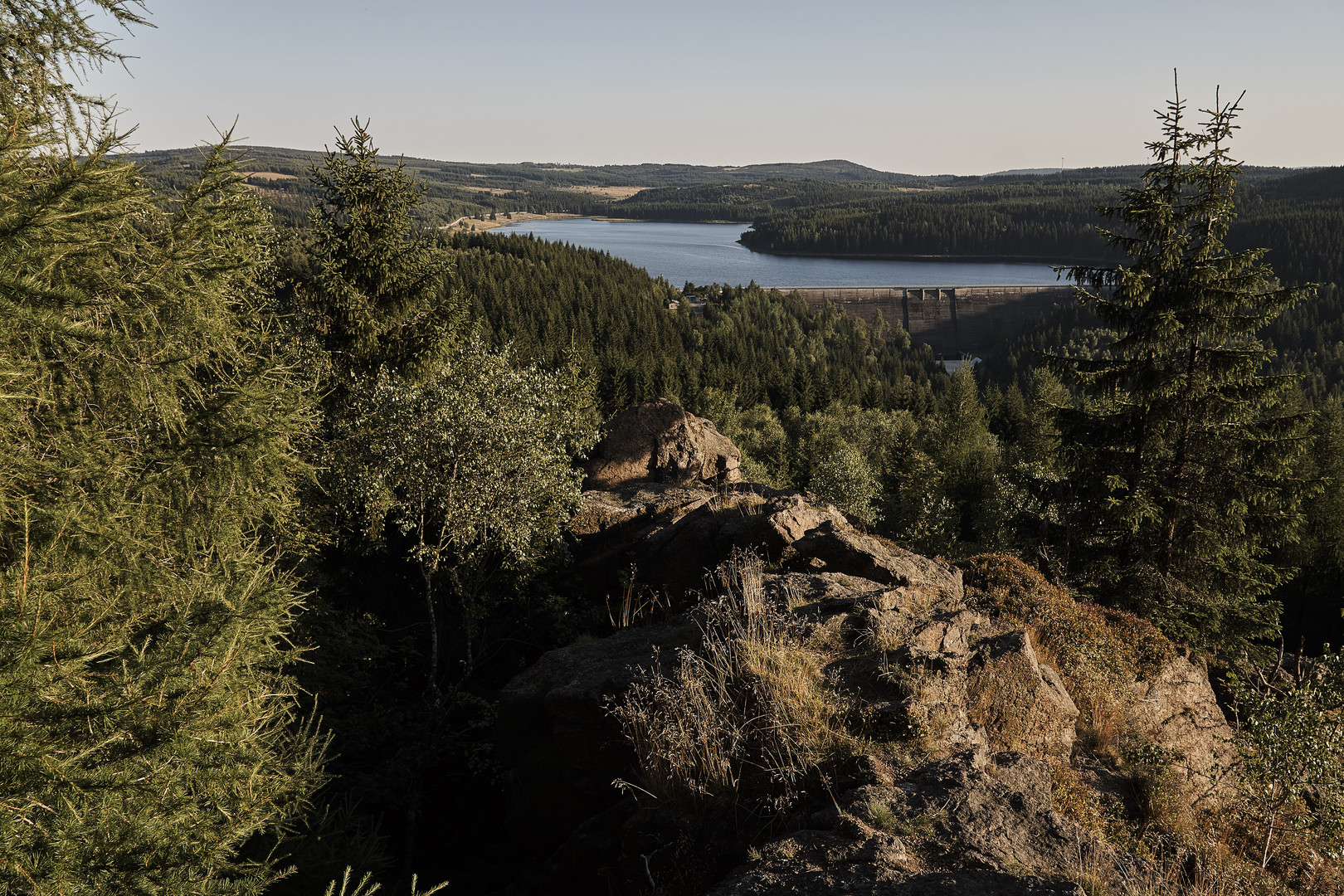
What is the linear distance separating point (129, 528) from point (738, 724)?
561 cm

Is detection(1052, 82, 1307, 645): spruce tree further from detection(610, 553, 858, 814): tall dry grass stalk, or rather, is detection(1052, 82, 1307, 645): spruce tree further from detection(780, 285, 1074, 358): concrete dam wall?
detection(780, 285, 1074, 358): concrete dam wall

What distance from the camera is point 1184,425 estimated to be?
52.3 feet

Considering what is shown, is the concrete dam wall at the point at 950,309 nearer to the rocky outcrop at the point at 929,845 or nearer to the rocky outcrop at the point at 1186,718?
the rocky outcrop at the point at 1186,718

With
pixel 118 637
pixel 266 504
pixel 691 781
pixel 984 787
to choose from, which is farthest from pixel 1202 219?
pixel 118 637

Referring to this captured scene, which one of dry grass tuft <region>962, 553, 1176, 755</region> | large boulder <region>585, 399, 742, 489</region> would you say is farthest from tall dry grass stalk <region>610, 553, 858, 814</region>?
large boulder <region>585, 399, 742, 489</region>

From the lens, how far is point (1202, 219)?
50.7ft

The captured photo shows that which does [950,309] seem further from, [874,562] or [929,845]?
[929,845]

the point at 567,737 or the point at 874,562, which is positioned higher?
the point at 874,562

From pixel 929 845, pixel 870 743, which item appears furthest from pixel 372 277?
pixel 929 845

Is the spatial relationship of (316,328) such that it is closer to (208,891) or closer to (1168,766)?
(208,891)

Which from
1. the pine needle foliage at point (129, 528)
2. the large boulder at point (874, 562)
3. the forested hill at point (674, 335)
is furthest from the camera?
the forested hill at point (674, 335)

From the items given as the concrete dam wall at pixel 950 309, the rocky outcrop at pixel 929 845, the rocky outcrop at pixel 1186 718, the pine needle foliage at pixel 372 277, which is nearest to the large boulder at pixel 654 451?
the pine needle foliage at pixel 372 277

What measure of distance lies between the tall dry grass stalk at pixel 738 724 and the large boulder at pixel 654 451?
13386 millimetres

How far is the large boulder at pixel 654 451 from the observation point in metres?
20.6
